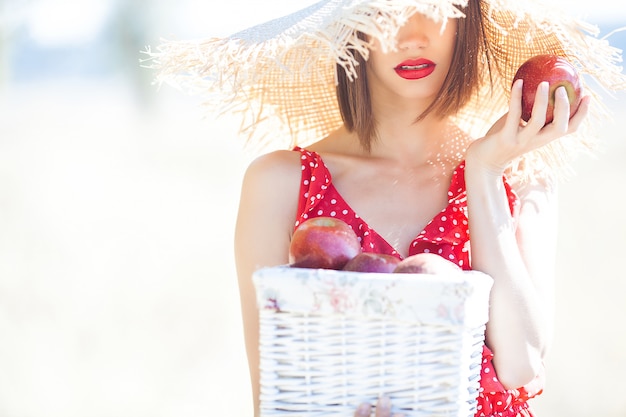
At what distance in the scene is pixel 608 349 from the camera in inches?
227

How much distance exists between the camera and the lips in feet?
6.03

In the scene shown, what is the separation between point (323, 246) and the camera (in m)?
1.39

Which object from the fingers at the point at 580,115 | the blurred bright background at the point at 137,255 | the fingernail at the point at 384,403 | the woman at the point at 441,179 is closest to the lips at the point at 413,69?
the woman at the point at 441,179

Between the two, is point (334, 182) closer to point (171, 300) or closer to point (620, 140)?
point (171, 300)

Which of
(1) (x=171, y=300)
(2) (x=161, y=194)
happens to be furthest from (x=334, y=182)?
(2) (x=161, y=194)

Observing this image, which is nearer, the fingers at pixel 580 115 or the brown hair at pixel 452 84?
the fingers at pixel 580 115

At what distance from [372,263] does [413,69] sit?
66cm

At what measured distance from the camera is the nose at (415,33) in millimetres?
1773

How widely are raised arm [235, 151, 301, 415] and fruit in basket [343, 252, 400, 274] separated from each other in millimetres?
514

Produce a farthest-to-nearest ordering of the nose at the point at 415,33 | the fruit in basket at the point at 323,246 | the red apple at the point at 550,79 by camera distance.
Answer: the nose at the point at 415,33 → the red apple at the point at 550,79 → the fruit in basket at the point at 323,246

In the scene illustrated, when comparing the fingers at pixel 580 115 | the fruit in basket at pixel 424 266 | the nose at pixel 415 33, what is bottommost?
the fruit in basket at pixel 424 266

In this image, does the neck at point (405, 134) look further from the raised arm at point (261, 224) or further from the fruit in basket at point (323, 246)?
the fruit in basket at point (323, 246)

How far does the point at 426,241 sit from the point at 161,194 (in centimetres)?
632

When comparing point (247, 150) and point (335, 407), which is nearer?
point (335, 407)
